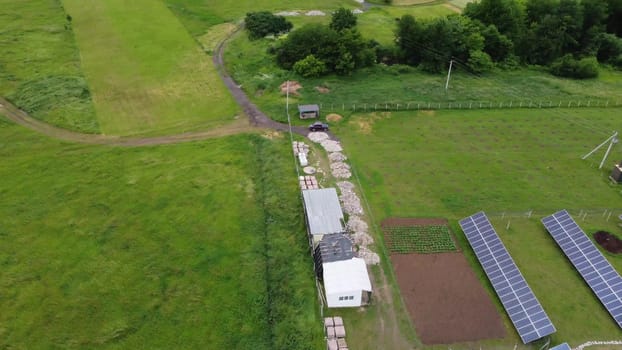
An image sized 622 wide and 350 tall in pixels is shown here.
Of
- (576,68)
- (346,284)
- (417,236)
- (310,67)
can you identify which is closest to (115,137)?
(310,67)

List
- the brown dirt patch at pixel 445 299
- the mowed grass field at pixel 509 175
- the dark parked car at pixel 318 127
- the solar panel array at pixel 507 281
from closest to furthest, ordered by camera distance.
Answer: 1. the solar panel array at pixel 507 281
2. the brown dirt patch at pixel 445 299
3. the mowed grass field at pixel 509 175
4. the dark parked car at pixel 318 127

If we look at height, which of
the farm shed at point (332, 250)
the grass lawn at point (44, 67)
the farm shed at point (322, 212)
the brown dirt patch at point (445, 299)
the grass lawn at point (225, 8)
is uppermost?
the grass lawn at point (225, 8)

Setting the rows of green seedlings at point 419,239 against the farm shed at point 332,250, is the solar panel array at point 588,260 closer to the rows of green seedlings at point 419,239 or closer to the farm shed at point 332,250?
the rows of green seedlings at point 419,239

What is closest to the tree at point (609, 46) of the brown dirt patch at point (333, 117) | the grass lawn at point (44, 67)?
the brown dirt patch at point (333, 117)

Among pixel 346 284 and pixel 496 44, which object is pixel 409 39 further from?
pixel 346 284

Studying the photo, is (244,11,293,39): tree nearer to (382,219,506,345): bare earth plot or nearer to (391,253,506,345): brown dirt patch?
(382,219,506,345): bare earth plot

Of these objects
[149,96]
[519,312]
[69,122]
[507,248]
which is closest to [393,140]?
[507,248]

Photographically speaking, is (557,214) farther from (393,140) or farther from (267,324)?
(267,324)
